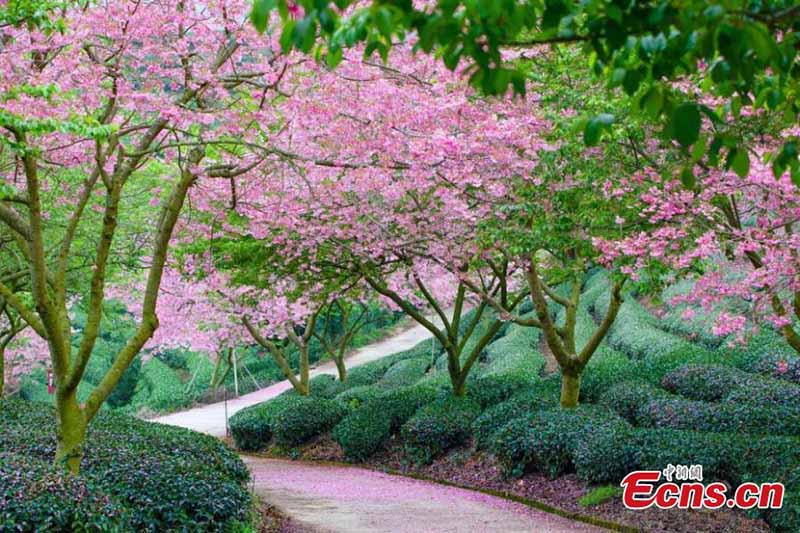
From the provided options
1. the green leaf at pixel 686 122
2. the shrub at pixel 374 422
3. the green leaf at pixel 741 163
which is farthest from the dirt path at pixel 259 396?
the green leaf at pixel 686 122

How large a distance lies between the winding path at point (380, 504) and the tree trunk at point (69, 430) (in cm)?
287

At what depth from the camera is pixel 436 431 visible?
13289 millimetres

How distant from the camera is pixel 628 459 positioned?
916 cm

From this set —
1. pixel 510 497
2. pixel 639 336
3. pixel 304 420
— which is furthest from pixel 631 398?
pixel 639 336

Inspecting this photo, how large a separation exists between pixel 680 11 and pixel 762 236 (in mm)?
4792

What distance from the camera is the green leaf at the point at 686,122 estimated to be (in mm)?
2701

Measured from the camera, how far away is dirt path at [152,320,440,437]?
24.4 metres

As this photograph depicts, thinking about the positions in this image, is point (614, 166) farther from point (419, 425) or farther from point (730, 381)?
point (419, 425)

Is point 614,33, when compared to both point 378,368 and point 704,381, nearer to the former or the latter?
point 704,381

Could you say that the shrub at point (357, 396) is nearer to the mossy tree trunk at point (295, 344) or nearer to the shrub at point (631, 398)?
the mossy tree trunk at point (295, 344)

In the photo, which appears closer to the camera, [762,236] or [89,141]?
[762,236]

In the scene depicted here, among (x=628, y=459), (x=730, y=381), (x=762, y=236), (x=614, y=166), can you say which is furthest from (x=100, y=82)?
(x=730, y=381)

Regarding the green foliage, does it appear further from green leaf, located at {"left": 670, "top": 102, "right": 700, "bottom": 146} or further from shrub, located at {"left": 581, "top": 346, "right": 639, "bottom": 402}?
green leaf, located at {"left": 670, "top": 102, "right": 700, "bottom": 146}

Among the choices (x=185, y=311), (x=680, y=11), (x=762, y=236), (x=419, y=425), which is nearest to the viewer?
(x=680, y=11)
